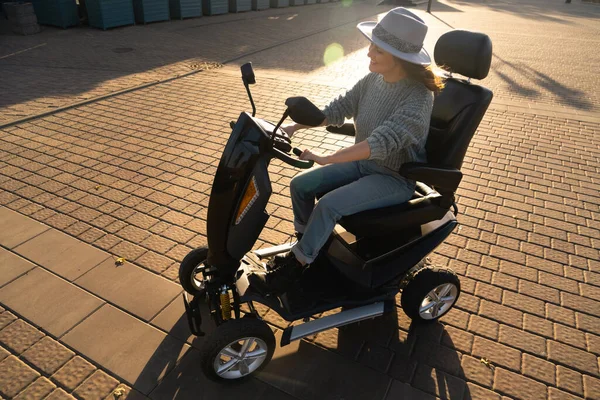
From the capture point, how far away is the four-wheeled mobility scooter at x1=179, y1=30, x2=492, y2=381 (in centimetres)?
205

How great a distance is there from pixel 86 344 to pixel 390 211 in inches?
75.1

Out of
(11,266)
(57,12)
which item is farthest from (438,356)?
(57,12)

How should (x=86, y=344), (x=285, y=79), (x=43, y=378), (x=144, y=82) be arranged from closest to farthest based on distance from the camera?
1. (x=43, y=378)
2. (x=86, y=344)
3. (x=144, y=82)
4. (x=285, y=79)

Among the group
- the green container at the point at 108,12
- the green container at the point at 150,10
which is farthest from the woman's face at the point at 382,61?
the green container at the point at 150,10

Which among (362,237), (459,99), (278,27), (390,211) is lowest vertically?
(278,27)

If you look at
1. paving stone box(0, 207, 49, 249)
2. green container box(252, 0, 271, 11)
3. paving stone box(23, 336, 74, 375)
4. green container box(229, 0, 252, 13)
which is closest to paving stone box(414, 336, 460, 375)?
paving stone box(23, 336, 74, 375)

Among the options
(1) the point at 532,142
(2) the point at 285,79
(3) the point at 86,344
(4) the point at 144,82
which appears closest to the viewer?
(3) the point at 86,344

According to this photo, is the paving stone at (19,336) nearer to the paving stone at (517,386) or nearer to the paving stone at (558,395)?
the paving stone at (517,386)

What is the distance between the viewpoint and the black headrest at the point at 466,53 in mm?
2461

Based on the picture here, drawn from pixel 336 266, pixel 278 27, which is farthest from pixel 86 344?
pixel 278 27

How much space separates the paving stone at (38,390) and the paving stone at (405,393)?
1.77 m

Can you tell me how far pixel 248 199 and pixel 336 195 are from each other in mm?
512

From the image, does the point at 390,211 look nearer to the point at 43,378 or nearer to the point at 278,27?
the point at 43,378

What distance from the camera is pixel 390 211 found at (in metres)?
2.35
